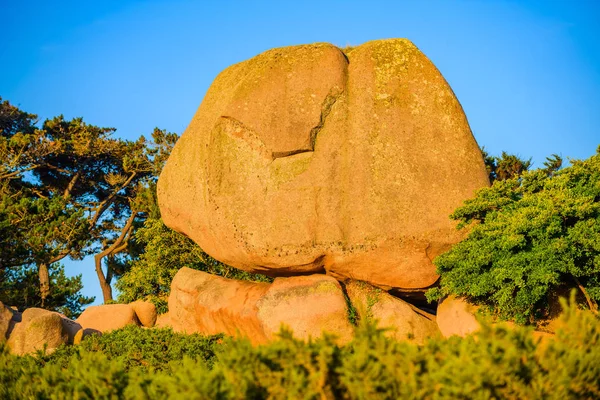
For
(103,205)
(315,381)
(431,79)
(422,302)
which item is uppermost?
(103,205)

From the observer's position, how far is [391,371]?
787cm

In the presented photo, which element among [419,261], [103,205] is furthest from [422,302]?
[103,205]

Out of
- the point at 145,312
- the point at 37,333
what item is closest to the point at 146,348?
Result: the point at 37,333

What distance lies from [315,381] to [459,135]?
12.4 m

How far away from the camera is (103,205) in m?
40.2

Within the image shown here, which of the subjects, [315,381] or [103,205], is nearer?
[315,381]

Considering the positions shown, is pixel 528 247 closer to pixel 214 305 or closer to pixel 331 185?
pixel 331 185

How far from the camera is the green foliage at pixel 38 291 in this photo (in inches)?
1258

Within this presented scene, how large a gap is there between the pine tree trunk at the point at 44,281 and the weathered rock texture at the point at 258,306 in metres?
13.4

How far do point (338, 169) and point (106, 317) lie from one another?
1214 cm

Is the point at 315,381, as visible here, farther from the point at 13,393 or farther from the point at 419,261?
the point at 419,261

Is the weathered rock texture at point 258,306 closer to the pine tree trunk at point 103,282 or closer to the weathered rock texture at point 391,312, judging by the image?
the weathered rock texture at point 391,312

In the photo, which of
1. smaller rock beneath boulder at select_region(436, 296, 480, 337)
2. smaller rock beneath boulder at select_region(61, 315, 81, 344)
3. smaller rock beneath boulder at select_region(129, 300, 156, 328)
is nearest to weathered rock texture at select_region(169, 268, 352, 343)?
smaller rock beneath boulder at select_region(436, 296, 480, 337)

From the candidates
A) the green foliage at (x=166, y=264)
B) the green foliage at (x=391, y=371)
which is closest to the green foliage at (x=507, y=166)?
the green foliage at (x=166, y=264)
